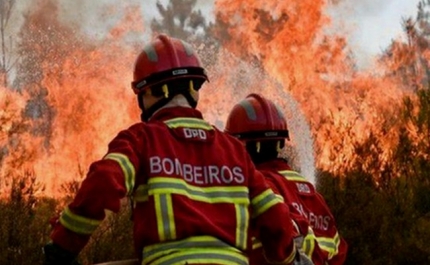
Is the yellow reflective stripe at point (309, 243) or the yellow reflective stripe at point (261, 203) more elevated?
the yellow reflective stripe at point (309, 243)

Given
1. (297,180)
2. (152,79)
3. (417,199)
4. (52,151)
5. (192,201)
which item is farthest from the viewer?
(52,151)

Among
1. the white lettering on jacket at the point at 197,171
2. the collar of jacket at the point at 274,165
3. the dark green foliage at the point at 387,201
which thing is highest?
the dark green foliage at the point at 387,201

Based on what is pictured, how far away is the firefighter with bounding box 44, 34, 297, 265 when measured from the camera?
2779mm

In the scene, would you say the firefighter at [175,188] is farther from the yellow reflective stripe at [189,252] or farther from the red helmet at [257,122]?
the red helmet at [257,122]

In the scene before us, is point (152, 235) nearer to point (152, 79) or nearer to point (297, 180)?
point (152, 79)

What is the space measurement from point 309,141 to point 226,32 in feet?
41.1

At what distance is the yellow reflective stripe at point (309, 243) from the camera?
4.46 m

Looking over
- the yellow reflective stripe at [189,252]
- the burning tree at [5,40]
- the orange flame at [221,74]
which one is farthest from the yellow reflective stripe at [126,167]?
the burning tree at [5,40]

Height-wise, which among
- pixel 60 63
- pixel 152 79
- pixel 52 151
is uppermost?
pixel 60 63

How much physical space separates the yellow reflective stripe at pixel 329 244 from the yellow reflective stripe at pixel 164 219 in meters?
2.05

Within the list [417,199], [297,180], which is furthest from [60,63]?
[297,180]

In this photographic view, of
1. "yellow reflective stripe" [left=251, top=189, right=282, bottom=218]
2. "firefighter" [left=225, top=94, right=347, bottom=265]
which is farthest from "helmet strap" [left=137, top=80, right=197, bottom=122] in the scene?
"firefighter" [left=225, top=94, right=347, bottom=265]

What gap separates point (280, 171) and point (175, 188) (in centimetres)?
174

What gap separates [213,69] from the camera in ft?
Result: 80.4
